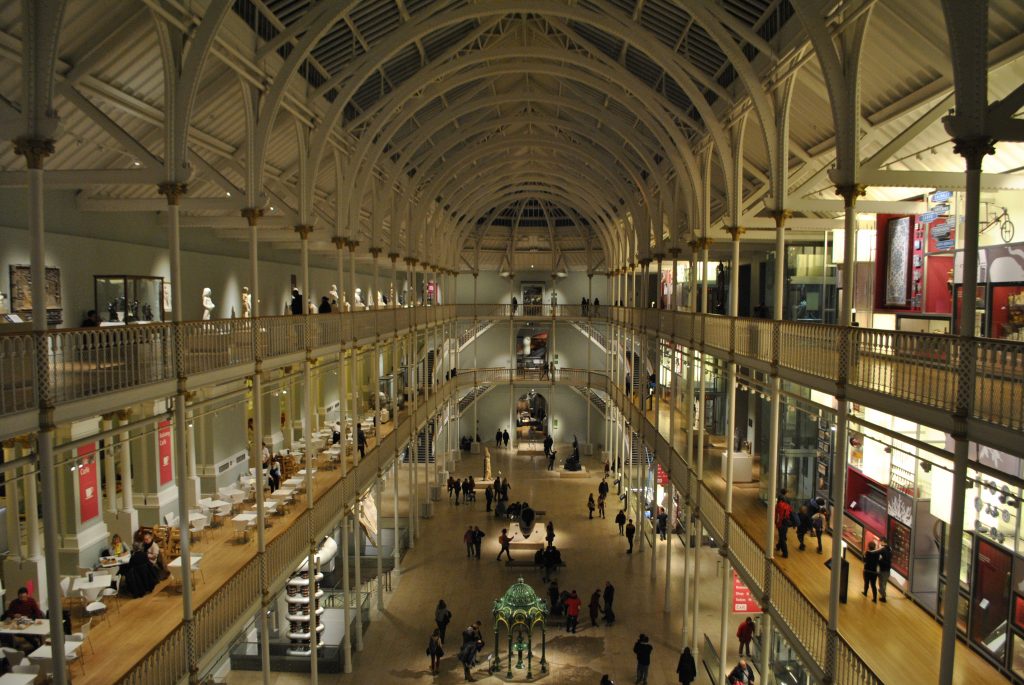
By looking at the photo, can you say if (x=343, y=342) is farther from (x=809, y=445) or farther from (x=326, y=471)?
(x=809, y=445)

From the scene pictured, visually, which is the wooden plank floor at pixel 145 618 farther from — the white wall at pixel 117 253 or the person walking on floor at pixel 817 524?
the person walking on floor at pixel 817 524

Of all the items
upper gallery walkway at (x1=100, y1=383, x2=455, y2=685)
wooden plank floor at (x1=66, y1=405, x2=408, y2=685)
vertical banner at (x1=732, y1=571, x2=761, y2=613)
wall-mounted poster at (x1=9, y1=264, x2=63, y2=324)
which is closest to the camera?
upper gallery walkway at (x1=100, y1=383, x2=455, y2=685)

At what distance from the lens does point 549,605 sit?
2233 centimetres

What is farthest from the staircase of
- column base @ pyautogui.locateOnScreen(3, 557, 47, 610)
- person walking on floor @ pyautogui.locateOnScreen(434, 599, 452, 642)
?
column base @ pyautogui.locateOnScreen(3, 557, 47, 610)

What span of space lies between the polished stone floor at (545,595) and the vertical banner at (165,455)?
5696 millimetres

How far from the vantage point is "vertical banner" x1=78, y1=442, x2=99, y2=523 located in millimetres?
16359

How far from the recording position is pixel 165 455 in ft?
65.1

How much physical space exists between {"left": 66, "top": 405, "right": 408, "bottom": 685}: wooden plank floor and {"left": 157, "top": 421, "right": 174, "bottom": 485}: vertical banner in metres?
3.87

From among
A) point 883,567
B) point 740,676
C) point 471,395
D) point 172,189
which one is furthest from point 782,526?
point 471,395

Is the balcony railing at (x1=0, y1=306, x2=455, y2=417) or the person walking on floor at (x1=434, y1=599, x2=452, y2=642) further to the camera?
the person walking on floor at (x1=434, y1=599, x2=452, y2=642)

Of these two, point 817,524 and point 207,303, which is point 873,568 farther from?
point 207,303

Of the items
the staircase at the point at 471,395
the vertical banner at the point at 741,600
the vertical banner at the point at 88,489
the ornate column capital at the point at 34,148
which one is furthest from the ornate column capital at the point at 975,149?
the staircase at the point at 471,395

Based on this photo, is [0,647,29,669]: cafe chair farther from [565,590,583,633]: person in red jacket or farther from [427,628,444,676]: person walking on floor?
[565,590,583,633]: person in red jacket

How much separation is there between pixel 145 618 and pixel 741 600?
12.6 meters
